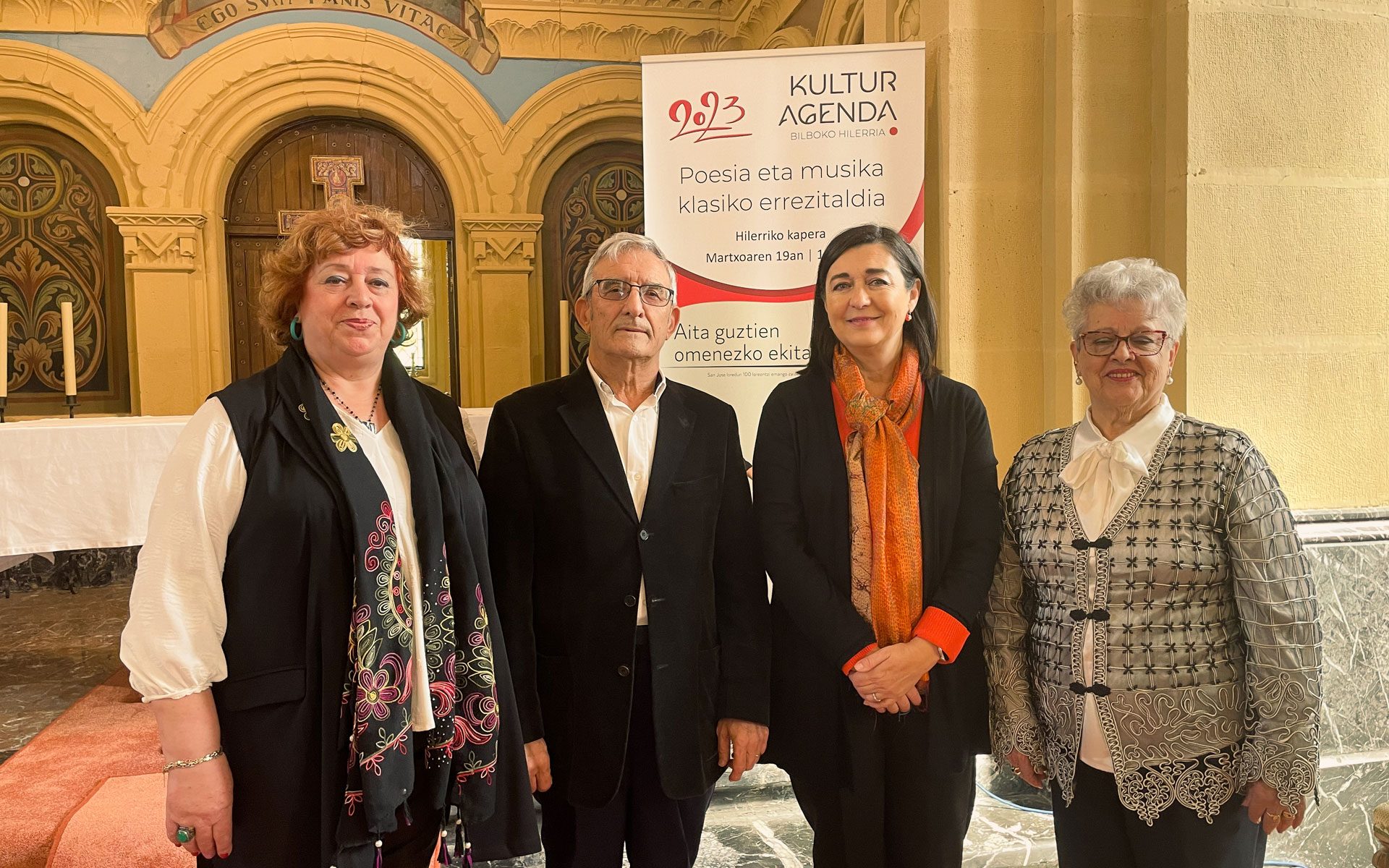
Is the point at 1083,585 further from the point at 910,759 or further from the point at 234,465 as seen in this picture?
the point at 234,465

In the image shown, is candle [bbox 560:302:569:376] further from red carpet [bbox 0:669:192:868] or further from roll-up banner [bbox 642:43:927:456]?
red carpet [bbox 0:669:192:868]

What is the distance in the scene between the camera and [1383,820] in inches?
67.4

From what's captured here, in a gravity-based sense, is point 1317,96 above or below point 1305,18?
below

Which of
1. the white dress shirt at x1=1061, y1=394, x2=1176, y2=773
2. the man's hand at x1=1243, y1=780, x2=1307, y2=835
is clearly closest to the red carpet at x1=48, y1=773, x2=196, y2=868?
the white dress shirt at x1=1061, y1=394, x2=1176, y2=773

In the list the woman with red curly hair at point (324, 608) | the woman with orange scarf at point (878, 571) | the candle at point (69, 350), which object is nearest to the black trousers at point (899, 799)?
the woman with orange scarf at point (878, 571)

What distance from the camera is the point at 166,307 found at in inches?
Result: 213

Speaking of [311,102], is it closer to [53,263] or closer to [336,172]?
[336,172]

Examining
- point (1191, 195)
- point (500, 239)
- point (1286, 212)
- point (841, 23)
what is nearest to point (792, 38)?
point (841, 23)

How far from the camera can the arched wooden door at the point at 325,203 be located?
5734 millimetres

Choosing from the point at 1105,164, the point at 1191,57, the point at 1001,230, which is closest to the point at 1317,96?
the point at 1191,57

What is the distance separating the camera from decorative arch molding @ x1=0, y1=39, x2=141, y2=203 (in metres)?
5.29

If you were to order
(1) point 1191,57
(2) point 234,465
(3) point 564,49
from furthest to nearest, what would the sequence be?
(3) point 564,49 < (1) point 1191,57 < (2) point 234,465

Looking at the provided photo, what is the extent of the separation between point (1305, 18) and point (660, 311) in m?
2.36

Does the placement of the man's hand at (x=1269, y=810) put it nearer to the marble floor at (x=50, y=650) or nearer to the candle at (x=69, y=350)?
the marble floor at (x=50, y=650)
